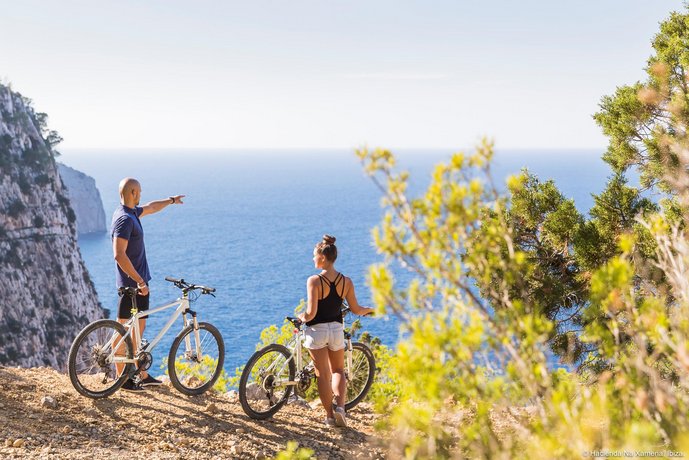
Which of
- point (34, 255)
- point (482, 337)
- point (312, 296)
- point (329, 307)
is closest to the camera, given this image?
point (482, 337)

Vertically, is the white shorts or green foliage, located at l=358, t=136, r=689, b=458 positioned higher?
green foliage, located at l=358, t=136, r=689, b=458

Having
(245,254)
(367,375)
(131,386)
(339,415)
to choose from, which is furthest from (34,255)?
(339,415)

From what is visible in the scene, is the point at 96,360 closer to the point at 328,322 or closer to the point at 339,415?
the point at 328,322

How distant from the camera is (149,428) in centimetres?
648

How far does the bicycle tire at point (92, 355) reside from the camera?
6762 mm

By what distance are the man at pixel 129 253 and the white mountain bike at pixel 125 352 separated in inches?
4.2

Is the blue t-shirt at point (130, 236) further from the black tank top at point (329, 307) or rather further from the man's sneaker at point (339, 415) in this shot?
the man's sneaker at point (339, 415)

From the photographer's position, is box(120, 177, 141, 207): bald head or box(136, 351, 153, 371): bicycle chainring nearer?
box(120, 177, 141, 207): bald head

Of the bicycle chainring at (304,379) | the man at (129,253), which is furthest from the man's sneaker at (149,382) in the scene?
the bicycle chainring at (304,379)

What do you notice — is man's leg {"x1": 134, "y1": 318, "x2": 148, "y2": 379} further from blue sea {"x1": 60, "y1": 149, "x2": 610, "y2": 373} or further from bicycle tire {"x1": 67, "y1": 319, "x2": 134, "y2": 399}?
blue sea {"x1": 60, "y1": 149, "x2": 610, "y2": 373}

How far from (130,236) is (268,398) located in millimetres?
2486

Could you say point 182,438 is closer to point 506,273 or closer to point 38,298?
point 506,273

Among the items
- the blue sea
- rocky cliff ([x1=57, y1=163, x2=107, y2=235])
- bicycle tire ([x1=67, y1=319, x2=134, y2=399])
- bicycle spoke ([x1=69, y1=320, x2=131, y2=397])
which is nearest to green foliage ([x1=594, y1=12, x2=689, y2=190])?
bicycle tire ([x1=67, y1=319, x2=134, y2=399])

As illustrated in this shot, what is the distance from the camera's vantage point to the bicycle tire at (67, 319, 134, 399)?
22.2 ft
